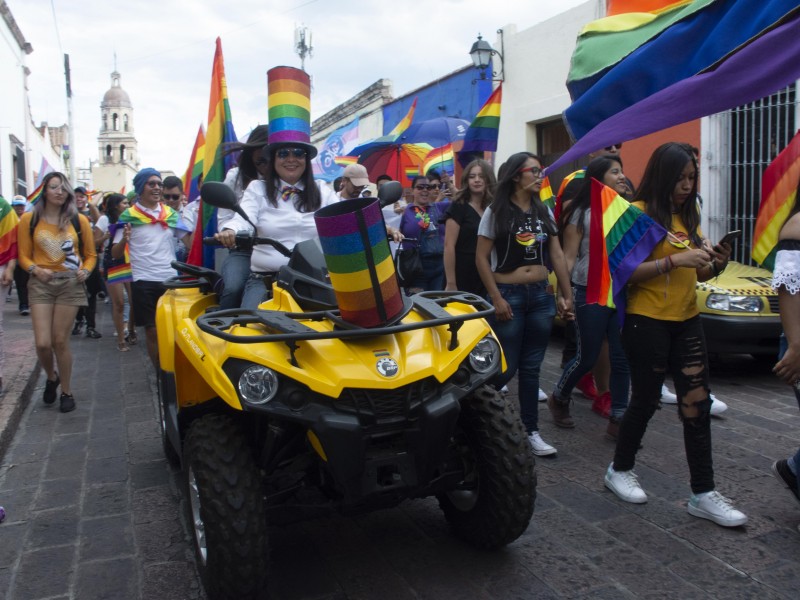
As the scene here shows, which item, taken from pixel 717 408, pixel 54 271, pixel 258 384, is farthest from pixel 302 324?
pixel 54 271

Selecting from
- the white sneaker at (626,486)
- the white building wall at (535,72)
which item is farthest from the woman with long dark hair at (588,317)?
the white building wall at (535,72)

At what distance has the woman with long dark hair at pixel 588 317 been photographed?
490 cm

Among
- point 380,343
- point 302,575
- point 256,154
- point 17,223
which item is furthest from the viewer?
point 17,223

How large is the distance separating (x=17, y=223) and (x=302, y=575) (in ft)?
14.9

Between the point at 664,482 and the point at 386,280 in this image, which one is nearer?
the point at 386,280

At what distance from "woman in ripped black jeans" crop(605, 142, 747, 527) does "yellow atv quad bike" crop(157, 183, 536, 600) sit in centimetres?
96

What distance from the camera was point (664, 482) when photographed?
13.4 ft

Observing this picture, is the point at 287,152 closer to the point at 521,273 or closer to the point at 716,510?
the point at 521,273

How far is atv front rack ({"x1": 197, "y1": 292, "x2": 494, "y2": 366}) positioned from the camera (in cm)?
260

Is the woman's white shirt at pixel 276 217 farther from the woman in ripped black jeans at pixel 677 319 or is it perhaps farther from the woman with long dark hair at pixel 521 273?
the woman in ripped black jeans at pixel 677 319

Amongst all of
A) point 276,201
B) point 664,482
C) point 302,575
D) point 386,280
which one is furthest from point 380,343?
point 664,482

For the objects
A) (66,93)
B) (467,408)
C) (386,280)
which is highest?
(66,93)

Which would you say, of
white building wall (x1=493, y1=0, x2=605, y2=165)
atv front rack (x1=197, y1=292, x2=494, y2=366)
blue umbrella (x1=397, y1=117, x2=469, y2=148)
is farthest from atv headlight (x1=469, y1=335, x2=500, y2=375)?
white building wall (x1=493, y1=0, x2=605, y2=165)

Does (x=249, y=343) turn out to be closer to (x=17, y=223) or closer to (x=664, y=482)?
(x=664, y=482)
